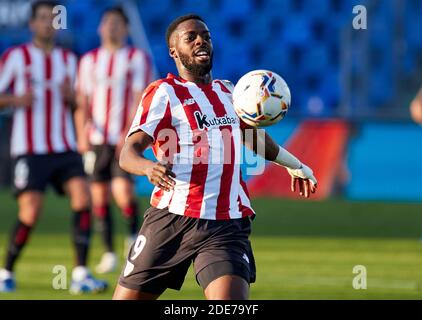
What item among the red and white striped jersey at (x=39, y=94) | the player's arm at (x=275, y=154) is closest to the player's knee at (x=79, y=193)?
the red and white striped jersey at (x=39, y=94)

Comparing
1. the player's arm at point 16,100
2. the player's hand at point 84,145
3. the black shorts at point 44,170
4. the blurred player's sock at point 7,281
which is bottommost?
the blurred player's sock at point 7,281

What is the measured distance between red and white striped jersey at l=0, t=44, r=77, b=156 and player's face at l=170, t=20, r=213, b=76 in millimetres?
3711

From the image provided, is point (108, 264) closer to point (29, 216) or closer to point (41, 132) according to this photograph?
point (29, 216)

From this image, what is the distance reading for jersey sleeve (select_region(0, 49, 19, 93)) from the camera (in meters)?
9.58

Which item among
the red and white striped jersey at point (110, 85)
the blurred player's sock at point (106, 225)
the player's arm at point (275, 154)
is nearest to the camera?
the player's arm at point (275, 154)

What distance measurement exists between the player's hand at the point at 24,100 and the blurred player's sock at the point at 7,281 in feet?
4.78

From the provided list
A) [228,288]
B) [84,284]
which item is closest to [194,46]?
[228,288]

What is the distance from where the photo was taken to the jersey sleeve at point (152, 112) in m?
5.89

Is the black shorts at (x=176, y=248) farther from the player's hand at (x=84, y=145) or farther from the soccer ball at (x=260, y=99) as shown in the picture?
the player's hand at (x=84, y=145)

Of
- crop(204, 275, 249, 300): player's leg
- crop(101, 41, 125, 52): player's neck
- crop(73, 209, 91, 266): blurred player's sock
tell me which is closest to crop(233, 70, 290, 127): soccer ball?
crop(204, 275, 249, 300): player's leg

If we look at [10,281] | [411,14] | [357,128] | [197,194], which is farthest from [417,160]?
[197,194]

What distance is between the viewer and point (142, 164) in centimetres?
555

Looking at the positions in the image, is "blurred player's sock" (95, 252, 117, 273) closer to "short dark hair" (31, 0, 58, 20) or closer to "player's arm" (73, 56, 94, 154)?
"player's arm" (73, 56, 94, 154)

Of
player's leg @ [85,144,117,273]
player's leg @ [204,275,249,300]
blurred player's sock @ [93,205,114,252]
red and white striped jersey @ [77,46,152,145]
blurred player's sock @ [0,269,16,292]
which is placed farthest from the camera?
red and white striped jersey @ [77,46,152,145]
